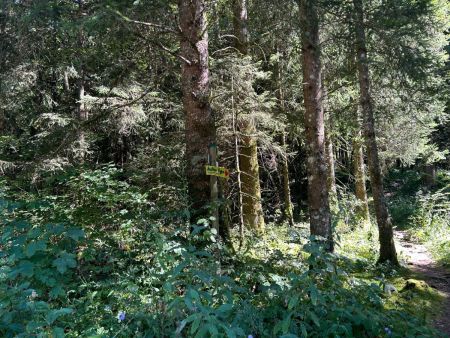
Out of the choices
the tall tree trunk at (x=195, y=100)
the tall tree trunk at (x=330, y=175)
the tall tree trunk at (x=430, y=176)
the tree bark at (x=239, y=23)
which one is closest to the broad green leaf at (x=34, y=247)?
the tall tree trunk at (x=195, y=100)

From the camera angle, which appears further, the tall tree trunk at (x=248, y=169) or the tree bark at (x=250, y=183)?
the tree bark at (x=250, y=183)

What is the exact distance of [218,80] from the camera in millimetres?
8961

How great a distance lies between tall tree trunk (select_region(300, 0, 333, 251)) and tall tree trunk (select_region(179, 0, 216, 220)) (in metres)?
1.66

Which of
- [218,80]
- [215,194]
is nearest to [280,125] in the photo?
[218,80]

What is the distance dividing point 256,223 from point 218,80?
3.96 metres

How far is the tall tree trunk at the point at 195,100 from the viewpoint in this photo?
581 cm

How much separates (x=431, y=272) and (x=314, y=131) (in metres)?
4.79

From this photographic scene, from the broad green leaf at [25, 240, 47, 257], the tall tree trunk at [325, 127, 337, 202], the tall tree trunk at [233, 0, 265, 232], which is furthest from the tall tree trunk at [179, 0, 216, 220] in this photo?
the tall tree trunk at [325, 127, 337, 202]

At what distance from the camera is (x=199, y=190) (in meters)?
5.79

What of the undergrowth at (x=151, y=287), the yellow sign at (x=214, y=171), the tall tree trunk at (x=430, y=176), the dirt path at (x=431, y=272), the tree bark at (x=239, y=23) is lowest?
the dirt path at (x=431, y=272)

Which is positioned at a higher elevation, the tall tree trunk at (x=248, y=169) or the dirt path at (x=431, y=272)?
the tall tree trunk at (x=248, y=169)

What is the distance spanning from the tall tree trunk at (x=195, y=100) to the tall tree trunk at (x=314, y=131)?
166 cm

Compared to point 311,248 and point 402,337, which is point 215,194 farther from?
point 402,337

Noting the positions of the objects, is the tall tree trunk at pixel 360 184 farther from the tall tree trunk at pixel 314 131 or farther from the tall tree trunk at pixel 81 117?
the tall tree trunk at pixel 81 117
